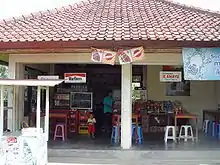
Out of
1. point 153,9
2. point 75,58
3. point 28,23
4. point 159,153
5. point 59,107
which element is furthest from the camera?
point 59,107

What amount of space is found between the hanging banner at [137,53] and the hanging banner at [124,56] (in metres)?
0.11

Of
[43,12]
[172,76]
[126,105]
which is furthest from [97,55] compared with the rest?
[43,12]

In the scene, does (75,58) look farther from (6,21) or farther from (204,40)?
(204,40)

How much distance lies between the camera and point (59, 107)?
1678 cm

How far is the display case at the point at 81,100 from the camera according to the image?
1687 centimetres

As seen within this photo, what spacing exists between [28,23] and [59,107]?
420 centimetres

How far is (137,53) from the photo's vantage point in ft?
39.4

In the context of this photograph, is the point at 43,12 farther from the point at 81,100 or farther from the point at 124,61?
the point at 124,61

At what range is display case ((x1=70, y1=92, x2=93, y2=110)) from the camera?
16.9m

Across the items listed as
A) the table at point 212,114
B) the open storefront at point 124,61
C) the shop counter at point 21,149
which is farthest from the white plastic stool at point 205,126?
the shop counter at point 21,149

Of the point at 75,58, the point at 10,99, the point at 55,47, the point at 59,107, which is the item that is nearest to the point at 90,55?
the point at 75,58

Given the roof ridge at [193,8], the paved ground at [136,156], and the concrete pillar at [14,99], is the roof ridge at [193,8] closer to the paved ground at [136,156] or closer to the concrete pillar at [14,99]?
the paved ground at [136,156]

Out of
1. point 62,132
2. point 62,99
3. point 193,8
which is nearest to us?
point 62,132

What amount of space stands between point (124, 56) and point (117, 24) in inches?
57.1
